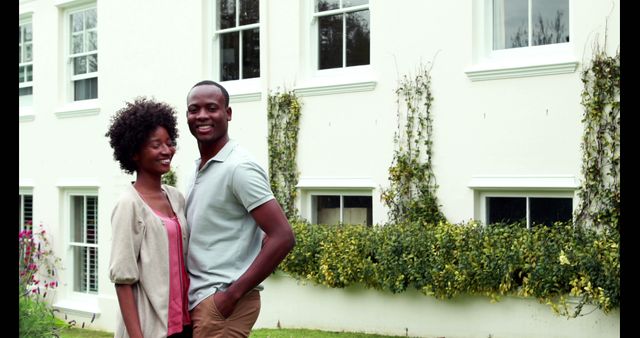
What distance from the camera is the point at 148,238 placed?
144 inches

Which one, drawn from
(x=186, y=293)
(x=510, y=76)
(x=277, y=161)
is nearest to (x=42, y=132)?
(x=277, y=161)

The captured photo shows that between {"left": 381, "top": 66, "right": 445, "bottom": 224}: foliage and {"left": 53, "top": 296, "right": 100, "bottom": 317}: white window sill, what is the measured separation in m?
6.88

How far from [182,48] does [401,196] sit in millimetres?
4741

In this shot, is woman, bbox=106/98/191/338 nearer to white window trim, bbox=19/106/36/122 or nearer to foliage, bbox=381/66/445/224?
foliage, bbox=381/66/445/224

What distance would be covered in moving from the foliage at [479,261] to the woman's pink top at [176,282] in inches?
193

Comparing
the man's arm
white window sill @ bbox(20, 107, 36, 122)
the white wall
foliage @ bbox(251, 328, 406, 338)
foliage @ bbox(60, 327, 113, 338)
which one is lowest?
foliage @ bbox(60, 327, 113, 338)

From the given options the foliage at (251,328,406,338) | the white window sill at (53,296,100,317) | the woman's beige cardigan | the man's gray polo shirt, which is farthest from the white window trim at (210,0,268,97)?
the woman's beige cardigan

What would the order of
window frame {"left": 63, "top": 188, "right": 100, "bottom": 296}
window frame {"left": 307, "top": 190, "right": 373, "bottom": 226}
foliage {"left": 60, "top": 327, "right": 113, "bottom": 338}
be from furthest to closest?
window frame {"left": 63, "top": 188, "right": 100, "bottom": 296} → foliage {"left": 60, "top": 327, "right": 113, "bottom": 338} → window frame {"left": 307, "top": 190, "right": 373, "bottom": 226}

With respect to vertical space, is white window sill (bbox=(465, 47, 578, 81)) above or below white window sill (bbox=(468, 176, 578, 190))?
above

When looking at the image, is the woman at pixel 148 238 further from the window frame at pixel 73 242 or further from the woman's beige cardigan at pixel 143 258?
the window frame at pixel 73 242

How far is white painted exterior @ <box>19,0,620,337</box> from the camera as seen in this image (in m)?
8.27

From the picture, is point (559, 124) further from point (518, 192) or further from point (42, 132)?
point (42, 132)

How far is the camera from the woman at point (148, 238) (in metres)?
3.62

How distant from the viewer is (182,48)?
40.7 ft
